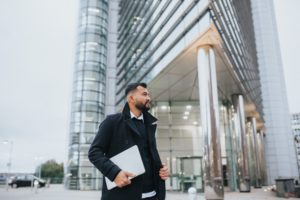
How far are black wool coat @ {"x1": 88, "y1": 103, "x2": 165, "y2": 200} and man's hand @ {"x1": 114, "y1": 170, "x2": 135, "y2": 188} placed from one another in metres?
0.05

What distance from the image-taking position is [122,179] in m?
2.11

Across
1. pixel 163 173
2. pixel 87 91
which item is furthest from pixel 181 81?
Result: pixel 163 173

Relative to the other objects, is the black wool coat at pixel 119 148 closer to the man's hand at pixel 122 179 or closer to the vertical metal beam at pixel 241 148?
the man's hand at pixel 122 179

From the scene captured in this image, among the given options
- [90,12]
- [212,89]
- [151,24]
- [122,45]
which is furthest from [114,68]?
[212,89]

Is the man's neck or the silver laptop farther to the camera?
the man's neck

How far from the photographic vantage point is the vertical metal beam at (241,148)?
20.0m

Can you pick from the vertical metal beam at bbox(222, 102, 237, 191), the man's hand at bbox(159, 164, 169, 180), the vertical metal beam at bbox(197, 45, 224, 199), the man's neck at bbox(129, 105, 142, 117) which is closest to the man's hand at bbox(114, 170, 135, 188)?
the man's hand at bbox(159, 164, 169, 180)

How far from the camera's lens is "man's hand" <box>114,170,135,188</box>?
6.90 feet

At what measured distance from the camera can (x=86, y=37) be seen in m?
33.3

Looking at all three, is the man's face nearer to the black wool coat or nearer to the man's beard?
the man's beard

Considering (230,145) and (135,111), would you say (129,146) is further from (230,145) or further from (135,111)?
(230,145)

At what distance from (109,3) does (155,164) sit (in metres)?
36.0

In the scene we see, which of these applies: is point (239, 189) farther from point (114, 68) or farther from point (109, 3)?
point (109, 3)

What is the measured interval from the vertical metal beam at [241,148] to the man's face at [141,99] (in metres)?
19.2
